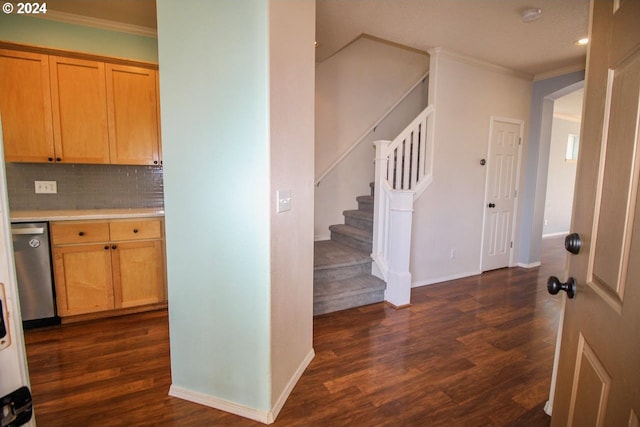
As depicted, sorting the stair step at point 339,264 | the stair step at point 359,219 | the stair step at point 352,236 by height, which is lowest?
the stair step at point 339,264

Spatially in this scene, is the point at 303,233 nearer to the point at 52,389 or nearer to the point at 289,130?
the point at 289,130

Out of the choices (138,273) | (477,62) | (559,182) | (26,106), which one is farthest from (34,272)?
(559,182)

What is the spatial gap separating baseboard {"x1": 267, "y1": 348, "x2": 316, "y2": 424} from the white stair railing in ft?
4.08

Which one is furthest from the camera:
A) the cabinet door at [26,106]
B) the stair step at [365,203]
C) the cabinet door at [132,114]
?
the stair step at [365,203]

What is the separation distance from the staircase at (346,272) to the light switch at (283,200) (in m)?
1.39

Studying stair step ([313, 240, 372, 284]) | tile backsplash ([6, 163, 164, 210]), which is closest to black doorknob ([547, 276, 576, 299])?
stair step ([313, 240, 372, 284])

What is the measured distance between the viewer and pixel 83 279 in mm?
2611

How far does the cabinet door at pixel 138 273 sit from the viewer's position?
2.71m

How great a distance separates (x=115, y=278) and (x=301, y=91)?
2.28 meters

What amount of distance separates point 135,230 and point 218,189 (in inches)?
61.8

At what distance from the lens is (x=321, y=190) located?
415cm

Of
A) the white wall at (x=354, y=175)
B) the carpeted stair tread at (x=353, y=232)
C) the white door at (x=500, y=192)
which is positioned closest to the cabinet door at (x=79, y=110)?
the white wall at (x=354, y=175)

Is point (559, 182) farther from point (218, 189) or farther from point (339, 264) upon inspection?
point (218, 189)

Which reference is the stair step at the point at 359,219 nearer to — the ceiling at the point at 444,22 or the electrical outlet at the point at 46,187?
the ceiling at the point at 444,22
